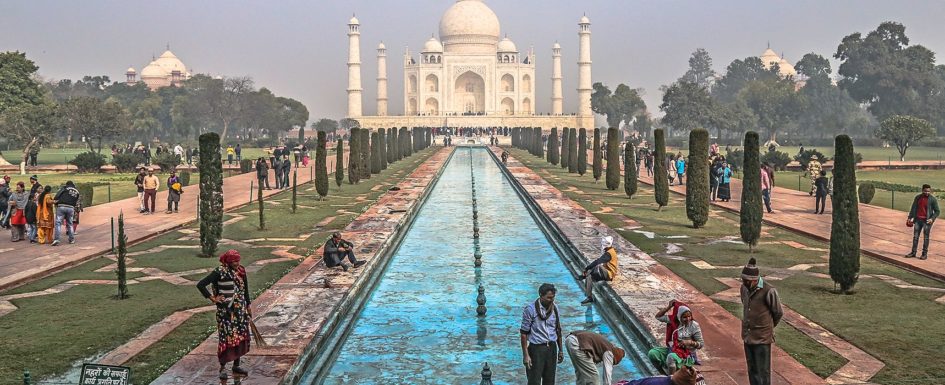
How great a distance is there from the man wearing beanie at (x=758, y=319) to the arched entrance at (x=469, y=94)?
8139cm

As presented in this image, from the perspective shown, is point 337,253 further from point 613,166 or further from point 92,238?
point 613,166

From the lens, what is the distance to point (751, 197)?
13.2 meters

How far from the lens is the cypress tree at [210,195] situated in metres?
12.4

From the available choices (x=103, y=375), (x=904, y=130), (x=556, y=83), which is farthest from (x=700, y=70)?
(x=103, y=375)

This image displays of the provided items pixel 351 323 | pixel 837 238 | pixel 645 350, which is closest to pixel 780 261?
pixel 837 238

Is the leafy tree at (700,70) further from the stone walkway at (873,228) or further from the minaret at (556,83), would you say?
the stone walkway at (873,228)

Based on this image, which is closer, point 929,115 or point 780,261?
point 780,261

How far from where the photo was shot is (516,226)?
666 inches

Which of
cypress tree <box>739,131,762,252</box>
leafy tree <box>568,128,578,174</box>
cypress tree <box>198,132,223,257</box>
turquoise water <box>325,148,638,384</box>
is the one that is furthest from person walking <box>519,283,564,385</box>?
leafy tree <box>568,128,578,174</box>

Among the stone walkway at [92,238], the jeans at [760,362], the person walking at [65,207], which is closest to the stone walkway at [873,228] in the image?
the jeans at [760,362]

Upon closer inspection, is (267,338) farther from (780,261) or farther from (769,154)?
(769,154)

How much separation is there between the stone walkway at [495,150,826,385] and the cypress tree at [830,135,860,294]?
5.12 feet

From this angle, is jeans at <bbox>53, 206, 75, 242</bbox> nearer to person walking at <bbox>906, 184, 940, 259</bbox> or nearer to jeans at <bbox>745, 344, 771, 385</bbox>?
jeans at <bbox>745, 344, 771, 385</bbox>

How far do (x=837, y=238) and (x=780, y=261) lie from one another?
215cm
